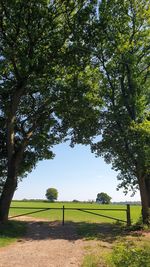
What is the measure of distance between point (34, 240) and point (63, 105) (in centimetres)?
1218

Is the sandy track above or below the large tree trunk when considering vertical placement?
below

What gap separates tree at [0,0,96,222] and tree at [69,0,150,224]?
5.38 ft

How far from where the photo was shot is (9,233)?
24.0 metres

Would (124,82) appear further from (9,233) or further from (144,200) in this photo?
(9,233)

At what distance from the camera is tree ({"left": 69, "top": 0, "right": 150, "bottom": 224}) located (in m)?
28.6

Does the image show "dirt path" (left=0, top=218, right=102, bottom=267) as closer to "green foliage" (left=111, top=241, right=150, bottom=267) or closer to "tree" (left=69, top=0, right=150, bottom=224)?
"green foliage" (left=111, top=241, right=150, bottom=267)

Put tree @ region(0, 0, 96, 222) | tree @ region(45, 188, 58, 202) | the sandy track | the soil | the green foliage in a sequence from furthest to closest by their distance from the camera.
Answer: tree @ region(45, 188, 58, 202) < tree @ region(0, 0, 96, 222) < the soil < the sandy track < the green foliage

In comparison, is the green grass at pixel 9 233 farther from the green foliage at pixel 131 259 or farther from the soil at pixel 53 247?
the green foliage at pixel 131 259

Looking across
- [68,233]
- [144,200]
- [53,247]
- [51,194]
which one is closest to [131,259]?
[53,247]

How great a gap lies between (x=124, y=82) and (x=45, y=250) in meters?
16.8

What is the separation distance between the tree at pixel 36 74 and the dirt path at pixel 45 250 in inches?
205

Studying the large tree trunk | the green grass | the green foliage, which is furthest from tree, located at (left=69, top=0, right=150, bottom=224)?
the green foliage

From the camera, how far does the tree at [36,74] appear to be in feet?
89.4

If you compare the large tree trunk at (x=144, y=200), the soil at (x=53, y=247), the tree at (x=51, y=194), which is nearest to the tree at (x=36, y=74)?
the soil at (x=53, y=247)
